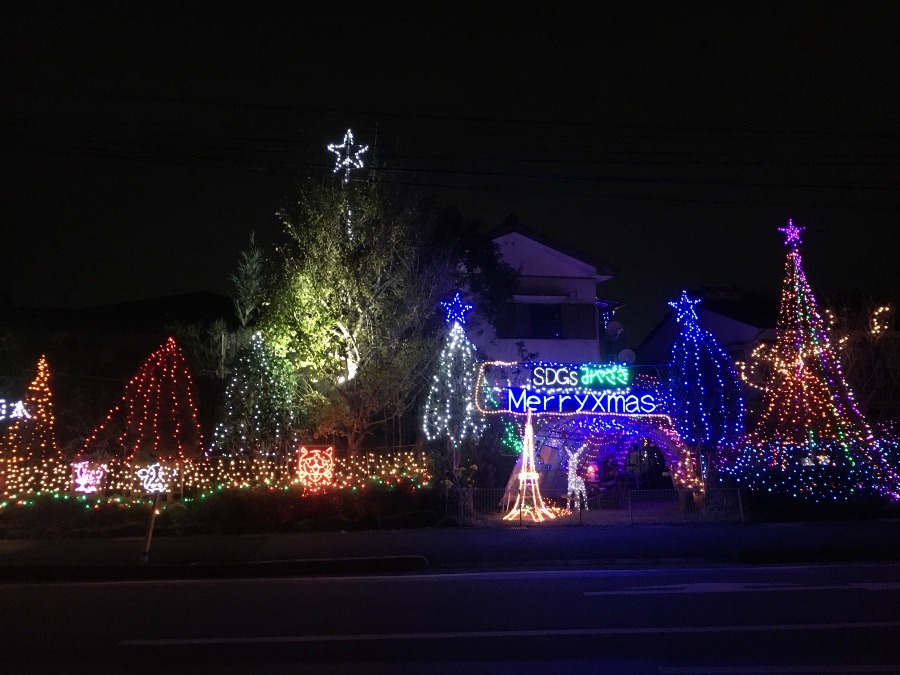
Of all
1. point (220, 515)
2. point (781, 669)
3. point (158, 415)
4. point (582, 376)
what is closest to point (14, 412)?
point (158, 415)

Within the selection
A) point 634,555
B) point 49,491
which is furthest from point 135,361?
point 634,555

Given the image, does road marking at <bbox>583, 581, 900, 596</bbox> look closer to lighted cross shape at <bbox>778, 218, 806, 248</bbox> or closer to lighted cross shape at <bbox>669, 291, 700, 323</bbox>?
lighted cross shape at <bbox>669, 291, 700, 323</bbox>

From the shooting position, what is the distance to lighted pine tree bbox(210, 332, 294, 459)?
60.9 feet

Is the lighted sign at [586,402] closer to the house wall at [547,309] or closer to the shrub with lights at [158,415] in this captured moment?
the house wall at [547,309]

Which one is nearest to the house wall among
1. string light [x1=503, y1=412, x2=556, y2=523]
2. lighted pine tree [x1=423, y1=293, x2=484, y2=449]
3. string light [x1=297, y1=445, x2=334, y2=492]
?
lighted pine tree [x1=423, y1=293, x2=484, y2=449]

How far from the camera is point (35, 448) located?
17625 mm

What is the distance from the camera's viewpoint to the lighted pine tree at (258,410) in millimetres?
18562

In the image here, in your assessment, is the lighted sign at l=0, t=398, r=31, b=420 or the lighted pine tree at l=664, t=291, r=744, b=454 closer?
the lighted pine tree at l=664, t=291, r=744, b=454

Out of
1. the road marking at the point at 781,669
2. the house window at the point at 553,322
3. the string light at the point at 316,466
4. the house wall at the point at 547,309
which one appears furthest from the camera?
the house window at the point at 553,322

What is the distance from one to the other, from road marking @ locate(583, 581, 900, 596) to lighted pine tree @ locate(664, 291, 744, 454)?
7088 millimetres

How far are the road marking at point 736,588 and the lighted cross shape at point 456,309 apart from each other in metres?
10.7

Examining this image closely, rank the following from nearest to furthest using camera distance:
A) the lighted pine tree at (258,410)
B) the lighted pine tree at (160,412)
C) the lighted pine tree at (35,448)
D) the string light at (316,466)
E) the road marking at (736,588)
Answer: the road marking at (736,588)
the lighted pine tree at (35,448)
the string light at (316,466)
the lighted pine tree at (258,410)
the lighted pine tree at (160,412)

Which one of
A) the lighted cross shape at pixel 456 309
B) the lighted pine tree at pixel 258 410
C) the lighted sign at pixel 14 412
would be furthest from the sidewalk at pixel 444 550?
the lighted cross shape at pixel 456 309

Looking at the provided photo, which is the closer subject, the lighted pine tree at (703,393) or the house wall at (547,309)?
the lighted pine tree at (703,393)
